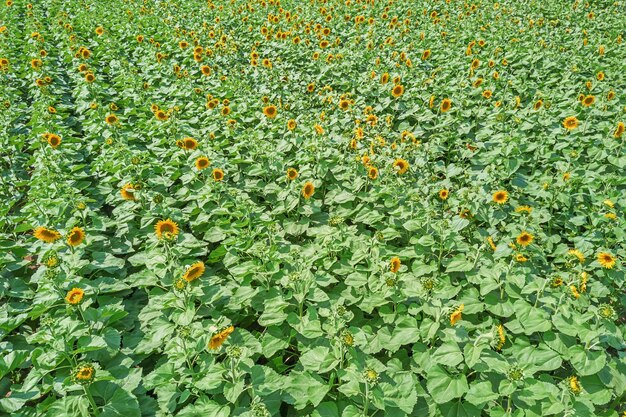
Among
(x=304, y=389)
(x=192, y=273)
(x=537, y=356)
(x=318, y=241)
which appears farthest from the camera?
(x=318, y=241)

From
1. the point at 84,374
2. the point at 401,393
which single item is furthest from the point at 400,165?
the point at 84,374

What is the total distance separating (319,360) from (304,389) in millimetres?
217

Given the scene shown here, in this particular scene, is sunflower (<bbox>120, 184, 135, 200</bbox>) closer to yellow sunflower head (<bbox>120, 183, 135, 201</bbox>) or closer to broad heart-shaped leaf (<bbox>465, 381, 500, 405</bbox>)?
yellow sunflower head (<bbox>120, 183, 135, 201</bbox>)

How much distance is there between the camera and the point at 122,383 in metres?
2.98

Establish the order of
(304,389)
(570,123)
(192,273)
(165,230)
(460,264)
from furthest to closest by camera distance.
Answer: (570,123) < (460,264) < (165,230) < (192,273) < (304,389)

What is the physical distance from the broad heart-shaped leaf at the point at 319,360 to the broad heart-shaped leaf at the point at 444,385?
676 mm

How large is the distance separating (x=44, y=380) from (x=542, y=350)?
11.9ft

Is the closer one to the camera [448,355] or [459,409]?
[459,409]

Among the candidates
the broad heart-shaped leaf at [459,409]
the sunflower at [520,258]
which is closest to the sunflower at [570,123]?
the sunflower at [520,258]

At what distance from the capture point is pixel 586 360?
2.88m

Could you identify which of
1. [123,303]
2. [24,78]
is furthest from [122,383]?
[24,78]

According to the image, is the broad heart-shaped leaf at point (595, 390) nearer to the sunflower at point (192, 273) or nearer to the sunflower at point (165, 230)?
the sunflower at point (192, 273)

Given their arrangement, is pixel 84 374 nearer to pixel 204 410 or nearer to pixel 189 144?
pixel 204 410

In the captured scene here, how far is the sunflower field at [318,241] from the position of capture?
2.88 m
